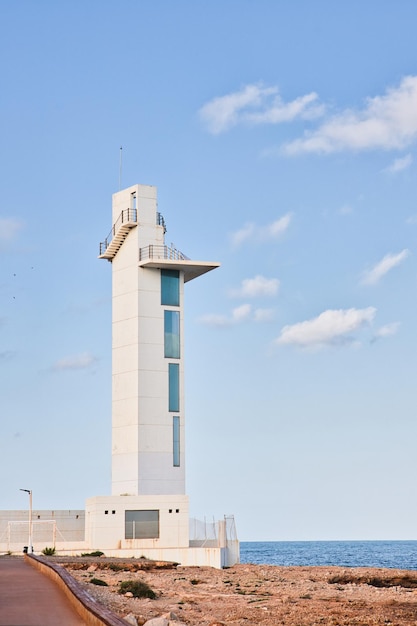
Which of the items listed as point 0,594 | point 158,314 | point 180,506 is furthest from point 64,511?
point 0,594

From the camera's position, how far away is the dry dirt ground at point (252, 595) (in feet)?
70.2

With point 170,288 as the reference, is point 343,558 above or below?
below

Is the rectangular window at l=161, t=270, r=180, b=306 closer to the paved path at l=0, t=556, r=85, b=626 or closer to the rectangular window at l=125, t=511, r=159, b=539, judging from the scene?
the rectangular window at l=125, t=511, r=159, b=539

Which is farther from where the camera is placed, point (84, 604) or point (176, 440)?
point (176, 440)

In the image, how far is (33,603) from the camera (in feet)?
62.8

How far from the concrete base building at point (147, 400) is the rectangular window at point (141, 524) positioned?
47 millimetres

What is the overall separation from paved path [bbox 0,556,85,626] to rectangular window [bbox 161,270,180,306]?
23.4m

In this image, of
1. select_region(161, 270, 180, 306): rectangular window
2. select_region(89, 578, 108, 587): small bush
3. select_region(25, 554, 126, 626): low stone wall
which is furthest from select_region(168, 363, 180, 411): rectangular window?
select_region(25, 554, 126, 626): low stone wall

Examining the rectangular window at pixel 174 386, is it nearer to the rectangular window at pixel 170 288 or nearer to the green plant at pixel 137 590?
the rectangular window at pixel 170 288

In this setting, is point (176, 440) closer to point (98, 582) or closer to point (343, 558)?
point (98, 582)

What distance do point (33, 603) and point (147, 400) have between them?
28.0 meters

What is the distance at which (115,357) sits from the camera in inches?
1935

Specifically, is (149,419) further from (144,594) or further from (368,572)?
(144,594)

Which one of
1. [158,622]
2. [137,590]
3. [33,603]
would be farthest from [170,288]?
[158,622]
